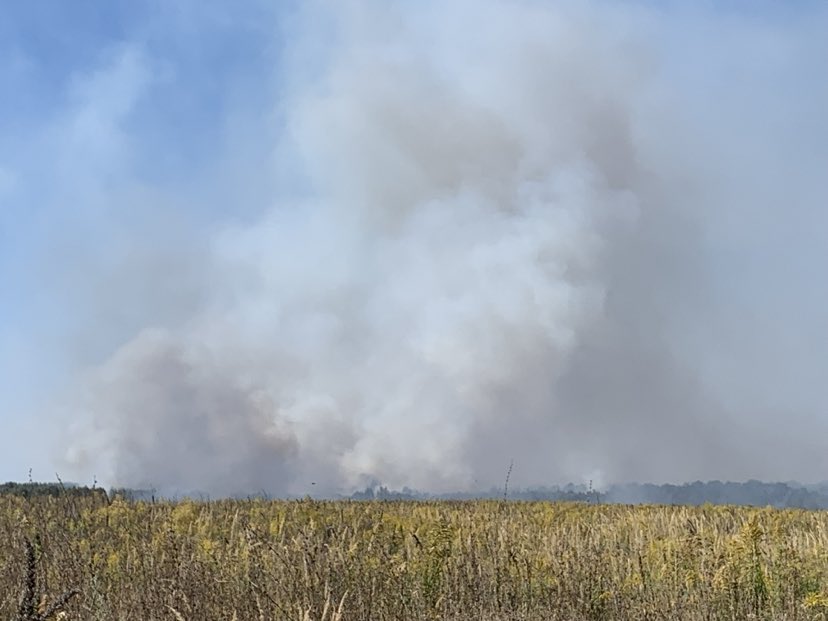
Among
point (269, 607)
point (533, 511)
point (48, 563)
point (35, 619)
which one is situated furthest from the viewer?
point (533, 511)

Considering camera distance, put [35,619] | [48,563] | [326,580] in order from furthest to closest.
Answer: [48,563]
[326,580]
[35,619]

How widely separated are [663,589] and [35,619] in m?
6.23

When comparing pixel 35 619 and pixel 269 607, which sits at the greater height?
pixel 35 619

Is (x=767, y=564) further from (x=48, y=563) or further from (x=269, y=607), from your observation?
(x=48, y=563)

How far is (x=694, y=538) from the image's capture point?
848cm

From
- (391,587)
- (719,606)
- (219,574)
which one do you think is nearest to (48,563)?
(219,574)

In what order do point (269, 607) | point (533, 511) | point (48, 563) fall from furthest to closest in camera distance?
point (533, 511) < point (48, 563) < point (269, 607)

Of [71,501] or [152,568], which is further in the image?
[71,501]

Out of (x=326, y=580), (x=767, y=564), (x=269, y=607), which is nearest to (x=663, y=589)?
(x=767, y=564)

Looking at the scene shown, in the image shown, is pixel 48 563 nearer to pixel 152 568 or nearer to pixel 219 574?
pixel 152 568

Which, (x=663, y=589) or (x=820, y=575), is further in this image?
(x=820, y=575)

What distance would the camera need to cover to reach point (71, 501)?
15.6 m

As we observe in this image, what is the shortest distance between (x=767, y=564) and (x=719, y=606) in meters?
1.96

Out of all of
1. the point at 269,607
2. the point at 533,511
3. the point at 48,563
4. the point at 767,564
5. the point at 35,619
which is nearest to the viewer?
the point at 35,619
